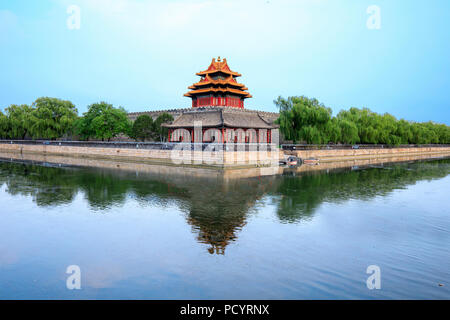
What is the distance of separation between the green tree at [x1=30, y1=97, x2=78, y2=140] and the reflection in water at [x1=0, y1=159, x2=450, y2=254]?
933 inches

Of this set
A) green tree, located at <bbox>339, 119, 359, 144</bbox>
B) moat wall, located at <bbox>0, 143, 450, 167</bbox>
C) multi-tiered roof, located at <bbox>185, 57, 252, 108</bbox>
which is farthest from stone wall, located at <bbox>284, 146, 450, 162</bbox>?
multi-tiered roof, located at <bbox>185, 57, 252, 108</bbox>

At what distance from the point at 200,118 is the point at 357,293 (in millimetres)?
31428

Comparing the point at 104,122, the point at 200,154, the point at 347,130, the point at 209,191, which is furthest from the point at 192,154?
the point at 347,130

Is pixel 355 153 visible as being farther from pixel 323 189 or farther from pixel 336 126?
pixel 323 189

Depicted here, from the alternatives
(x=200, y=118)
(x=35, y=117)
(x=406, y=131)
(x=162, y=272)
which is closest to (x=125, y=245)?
(x=162, y=272)

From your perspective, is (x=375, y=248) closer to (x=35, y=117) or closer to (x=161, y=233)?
(x=161, y=233)

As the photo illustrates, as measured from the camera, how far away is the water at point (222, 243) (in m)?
7.03

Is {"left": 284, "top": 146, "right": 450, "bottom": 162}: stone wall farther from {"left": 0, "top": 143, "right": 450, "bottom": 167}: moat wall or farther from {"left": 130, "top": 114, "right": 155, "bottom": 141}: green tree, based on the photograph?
{"left": 130, "top": 114, "right": 155, "bottom": 141}: green tree

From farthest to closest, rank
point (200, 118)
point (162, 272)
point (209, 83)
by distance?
point (209, 83) < point (200, 118) < point (162, 272)

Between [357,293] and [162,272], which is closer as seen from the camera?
[357,293]

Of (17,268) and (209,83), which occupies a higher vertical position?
(209,83)

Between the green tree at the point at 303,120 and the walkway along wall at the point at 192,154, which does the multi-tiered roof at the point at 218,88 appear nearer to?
the green tree at the point at 303,120

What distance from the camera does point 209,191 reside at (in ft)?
59.9

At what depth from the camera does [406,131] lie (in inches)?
2197
